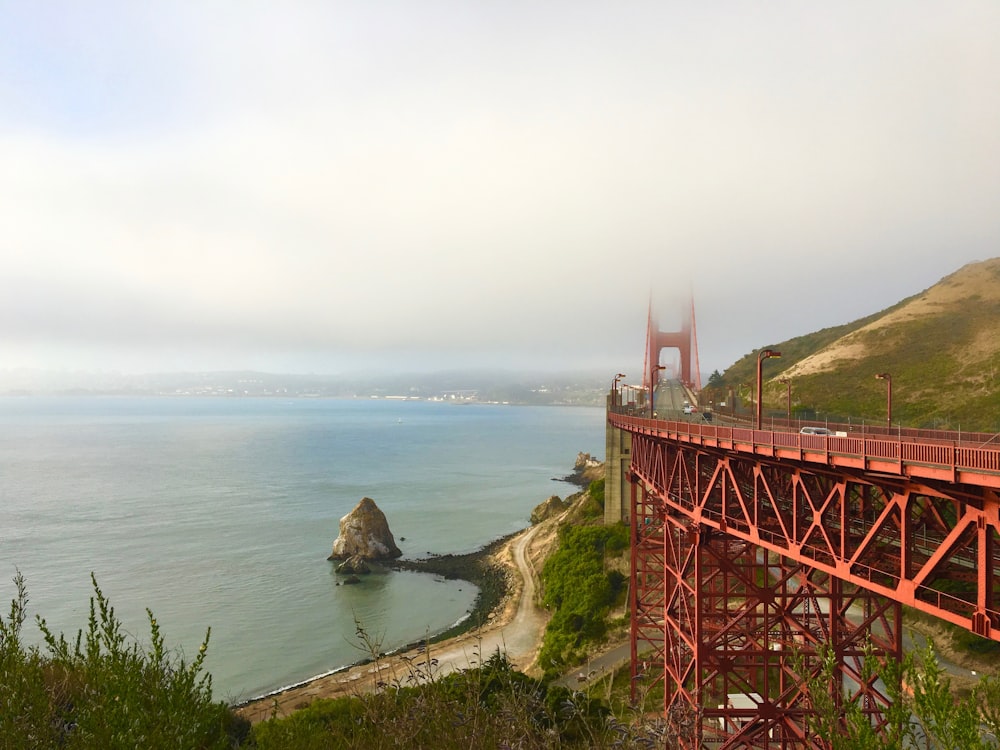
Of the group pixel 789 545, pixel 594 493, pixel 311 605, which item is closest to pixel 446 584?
pixel 311 605

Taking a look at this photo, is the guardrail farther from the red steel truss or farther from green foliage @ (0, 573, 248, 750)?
green foliage @ (0, 573, 248, 750)

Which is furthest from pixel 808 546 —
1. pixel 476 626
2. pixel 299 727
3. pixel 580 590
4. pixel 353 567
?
pixel 353 567

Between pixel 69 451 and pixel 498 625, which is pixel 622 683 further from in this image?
pixel 69 451

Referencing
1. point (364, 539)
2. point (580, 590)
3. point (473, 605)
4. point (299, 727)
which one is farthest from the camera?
point (364, 539)

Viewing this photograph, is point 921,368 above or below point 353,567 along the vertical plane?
above

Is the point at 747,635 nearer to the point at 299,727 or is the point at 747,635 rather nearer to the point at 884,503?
the point at 884,503

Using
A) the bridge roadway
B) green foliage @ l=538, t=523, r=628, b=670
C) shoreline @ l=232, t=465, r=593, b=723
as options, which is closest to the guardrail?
the bridge roadway
